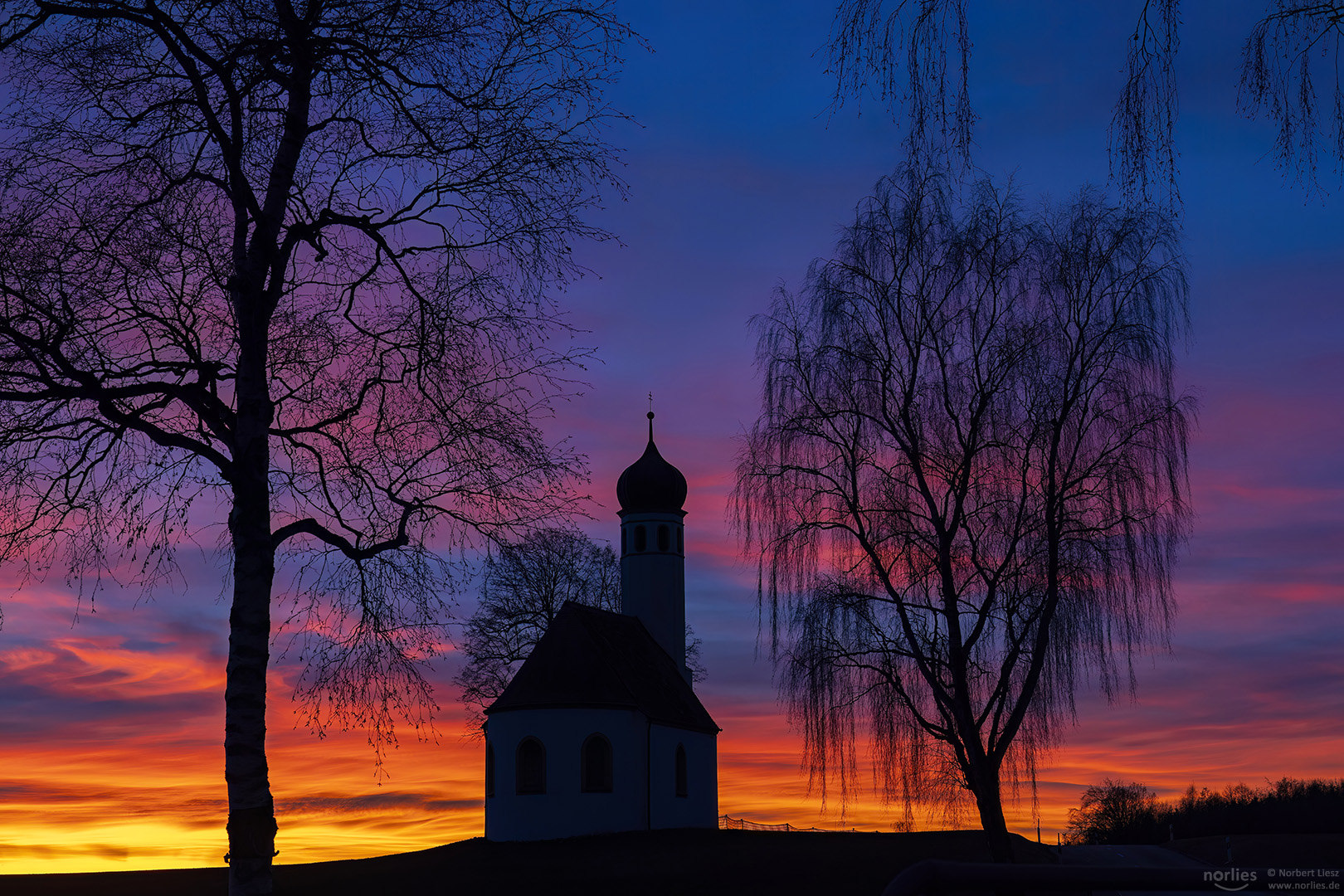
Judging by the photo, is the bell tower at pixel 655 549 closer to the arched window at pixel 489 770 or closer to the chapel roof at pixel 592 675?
the chapel roof at pixel 592 675

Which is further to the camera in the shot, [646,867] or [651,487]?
[651,487]

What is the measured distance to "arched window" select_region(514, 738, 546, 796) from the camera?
37094 millimetres

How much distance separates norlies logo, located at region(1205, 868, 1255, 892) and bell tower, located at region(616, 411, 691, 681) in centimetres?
4592

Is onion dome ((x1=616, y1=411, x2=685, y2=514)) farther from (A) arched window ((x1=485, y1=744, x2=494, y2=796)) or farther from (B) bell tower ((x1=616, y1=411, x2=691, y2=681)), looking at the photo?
(A) arched window ((x1=485, y1=744, x2=494, y2=796))

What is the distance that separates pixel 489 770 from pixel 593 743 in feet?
13.8

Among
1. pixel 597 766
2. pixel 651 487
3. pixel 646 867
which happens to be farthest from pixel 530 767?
pixel 651 487

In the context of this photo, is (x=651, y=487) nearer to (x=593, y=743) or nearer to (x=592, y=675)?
(x=592, y=675)

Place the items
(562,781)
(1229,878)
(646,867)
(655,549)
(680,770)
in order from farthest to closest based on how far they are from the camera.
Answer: (655,549) → (680,770) → (562,781) → (646,867) → (1229,878)

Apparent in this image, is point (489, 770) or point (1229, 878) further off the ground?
point (1229, 878)

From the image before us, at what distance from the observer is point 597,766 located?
37.9 m

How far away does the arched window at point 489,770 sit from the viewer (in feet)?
127

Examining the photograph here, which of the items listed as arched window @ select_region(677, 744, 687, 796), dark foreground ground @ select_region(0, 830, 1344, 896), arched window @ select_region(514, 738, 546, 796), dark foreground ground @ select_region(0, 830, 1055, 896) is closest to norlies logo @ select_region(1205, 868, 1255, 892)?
dark foreground ground @ select_region(0, 830, 1344, 896)

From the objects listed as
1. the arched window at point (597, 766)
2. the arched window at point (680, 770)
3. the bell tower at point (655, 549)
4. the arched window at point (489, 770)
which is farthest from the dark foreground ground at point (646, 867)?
the bell tower at point (655, 549)

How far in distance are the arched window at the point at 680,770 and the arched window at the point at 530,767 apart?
7.34 meters
